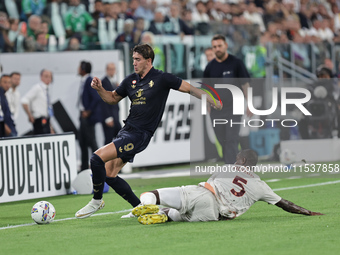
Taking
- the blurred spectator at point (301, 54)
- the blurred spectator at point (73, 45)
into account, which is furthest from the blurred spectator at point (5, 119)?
the blurred spectator at point (301, 54)

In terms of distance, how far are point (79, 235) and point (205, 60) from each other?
1125 centimetres

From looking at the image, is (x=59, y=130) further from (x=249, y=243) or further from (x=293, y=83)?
(x=249, y=243)

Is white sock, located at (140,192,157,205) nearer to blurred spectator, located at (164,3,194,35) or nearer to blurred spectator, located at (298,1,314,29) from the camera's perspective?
blurred spectator, located at (164,3,194,35)

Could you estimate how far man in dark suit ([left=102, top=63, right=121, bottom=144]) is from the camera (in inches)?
647

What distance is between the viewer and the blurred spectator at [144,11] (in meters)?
21.8

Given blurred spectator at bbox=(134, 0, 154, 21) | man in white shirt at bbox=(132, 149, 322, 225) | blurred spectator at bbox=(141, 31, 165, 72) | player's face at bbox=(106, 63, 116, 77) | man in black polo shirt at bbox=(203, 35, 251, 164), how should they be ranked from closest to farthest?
man in white shirt at bbox=(132, 149, 322, 225) → man in black polo shirt at bbox=(203, 35, 251, 164) → player's face at bbox=(106, 63, 116, 77) → blurred spectator at bbox=(141, 31, 165, 72) → blurred spectator at bbox=(134, 0, 154, 21)

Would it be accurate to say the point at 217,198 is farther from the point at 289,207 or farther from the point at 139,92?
the point at 139,92

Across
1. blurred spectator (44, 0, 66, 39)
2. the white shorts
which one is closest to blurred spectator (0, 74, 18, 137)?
blurred spectator (44, 0, 66, 39)

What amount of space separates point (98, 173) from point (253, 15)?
18478mm

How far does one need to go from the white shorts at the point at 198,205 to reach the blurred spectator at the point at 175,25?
12.8m

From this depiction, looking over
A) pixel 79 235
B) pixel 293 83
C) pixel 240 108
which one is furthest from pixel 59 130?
pixel 79 235

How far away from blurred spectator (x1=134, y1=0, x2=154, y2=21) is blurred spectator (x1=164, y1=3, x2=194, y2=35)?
0.64 m

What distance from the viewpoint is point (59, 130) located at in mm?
16906

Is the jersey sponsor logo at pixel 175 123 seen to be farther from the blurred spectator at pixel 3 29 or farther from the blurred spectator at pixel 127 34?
the blurred spectator at pixel 3 29
